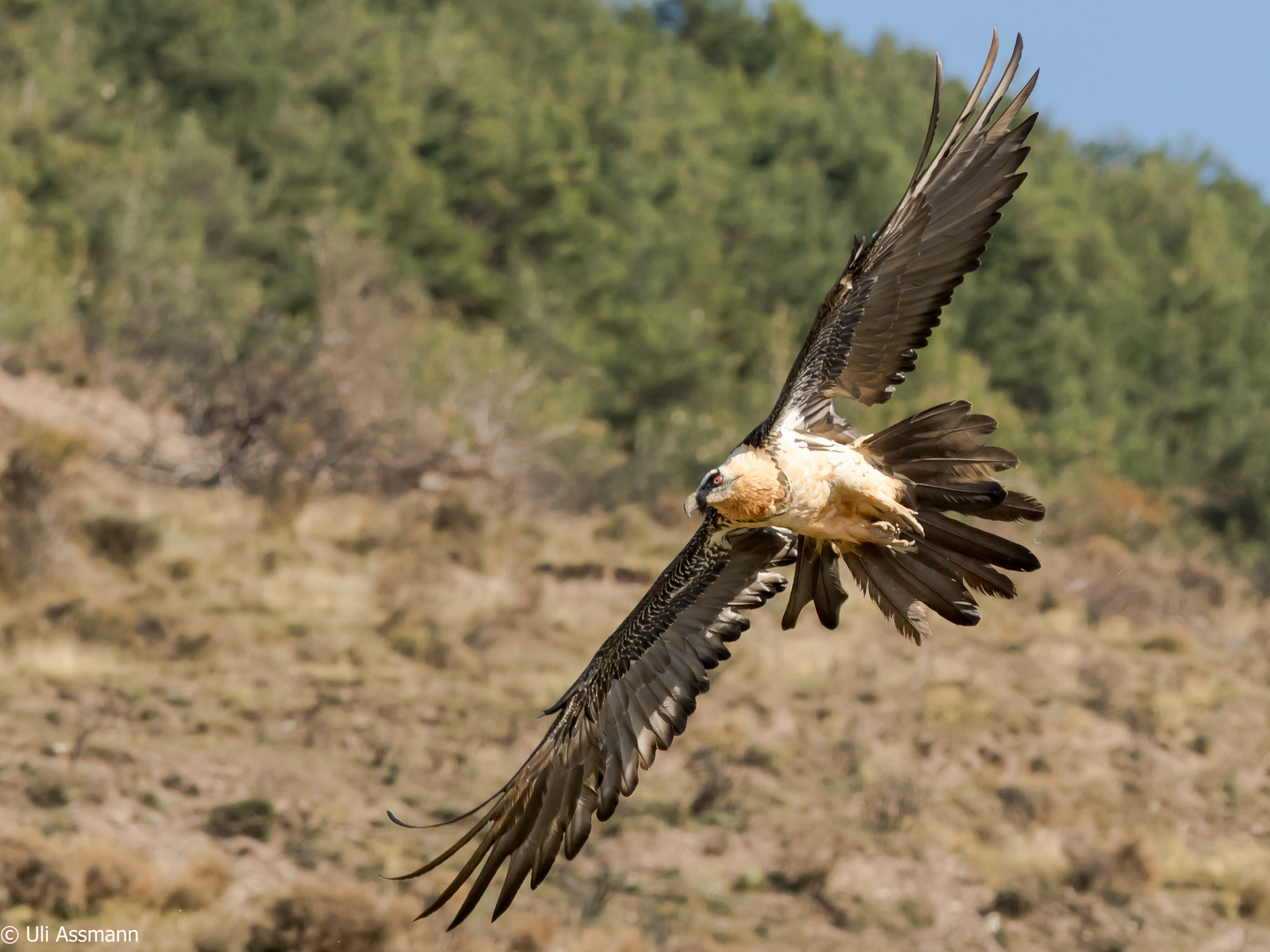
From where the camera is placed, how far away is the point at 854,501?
567 centimetres

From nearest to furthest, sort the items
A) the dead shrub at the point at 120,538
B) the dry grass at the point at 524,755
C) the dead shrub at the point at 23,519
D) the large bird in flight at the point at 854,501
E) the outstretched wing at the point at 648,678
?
the large bird in flight at the point at 854,501, the outstretched wing at the point at 648,678, the dry grass at the point at 524,755, the dead shrub at the point at 23,519, the dead shrub at the point at 120,538

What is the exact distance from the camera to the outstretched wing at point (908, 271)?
5.53 metres

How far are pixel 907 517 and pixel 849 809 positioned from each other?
7.85 meters

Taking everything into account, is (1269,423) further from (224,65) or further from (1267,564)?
(224,65)

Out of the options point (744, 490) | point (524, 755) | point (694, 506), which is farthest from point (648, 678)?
point (524, 755)

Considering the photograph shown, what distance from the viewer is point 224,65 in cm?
3584

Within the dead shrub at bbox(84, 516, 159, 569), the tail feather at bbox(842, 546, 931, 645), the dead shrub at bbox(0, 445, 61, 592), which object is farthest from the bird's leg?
the dead shrub at bbox(84, 516, 159, 569)

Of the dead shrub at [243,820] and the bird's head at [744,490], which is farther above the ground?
the bird's head at [744,490]

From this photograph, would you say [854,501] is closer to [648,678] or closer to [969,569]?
[969,569]

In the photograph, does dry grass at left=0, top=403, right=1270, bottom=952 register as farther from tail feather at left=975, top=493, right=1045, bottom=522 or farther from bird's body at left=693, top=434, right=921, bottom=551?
tail feather at left=975, top=493, right=1045, bottom=522

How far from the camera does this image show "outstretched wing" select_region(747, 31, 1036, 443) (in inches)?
218

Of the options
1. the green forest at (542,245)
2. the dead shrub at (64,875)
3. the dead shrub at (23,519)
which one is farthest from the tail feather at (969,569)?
the green forest at (542,245)

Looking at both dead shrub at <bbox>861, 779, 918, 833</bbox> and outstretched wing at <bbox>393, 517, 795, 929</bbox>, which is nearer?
outstretched wing at <bbox>393, 517, 795, 929</bbox>

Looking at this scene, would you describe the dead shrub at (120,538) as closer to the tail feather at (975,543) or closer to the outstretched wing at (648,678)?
the outstretched wing at (648,678)
